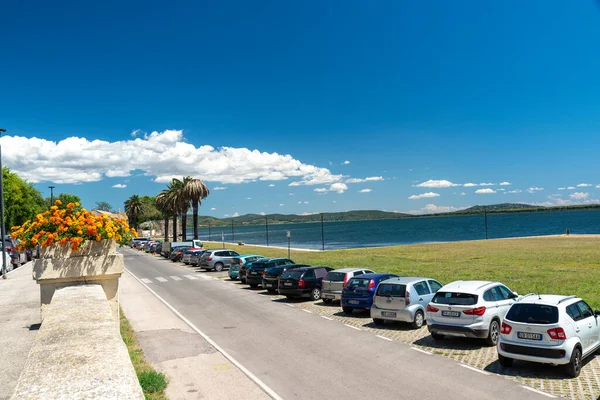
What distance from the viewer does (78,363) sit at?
3070mm

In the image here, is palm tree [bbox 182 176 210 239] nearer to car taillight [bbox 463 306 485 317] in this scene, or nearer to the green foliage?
the green foliage

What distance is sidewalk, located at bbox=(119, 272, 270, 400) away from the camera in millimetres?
8945

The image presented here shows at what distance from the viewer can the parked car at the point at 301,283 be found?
20750 millimetres

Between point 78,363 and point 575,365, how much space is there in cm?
965

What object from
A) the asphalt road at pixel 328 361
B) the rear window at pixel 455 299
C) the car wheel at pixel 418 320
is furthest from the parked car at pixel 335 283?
the rear window at pixel 455 299

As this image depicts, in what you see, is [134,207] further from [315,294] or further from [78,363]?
[78,363]

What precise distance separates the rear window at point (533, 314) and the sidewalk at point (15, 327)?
965cm

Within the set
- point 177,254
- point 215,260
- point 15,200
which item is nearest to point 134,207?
point 15,200

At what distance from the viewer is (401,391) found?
29.2ft

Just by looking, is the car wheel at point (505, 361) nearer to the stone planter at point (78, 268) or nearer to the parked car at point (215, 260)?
the stone planter at point (78, 268)

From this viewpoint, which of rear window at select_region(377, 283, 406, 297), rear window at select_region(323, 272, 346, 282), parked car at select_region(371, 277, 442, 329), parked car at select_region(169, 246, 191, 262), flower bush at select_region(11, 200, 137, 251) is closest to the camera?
flower bush at select_region(11, 200, 137, 251)

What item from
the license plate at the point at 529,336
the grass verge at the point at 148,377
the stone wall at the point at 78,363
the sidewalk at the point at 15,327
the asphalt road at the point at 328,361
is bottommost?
the asphalt road at the point at 328,361

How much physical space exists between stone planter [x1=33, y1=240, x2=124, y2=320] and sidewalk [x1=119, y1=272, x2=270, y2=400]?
245cm

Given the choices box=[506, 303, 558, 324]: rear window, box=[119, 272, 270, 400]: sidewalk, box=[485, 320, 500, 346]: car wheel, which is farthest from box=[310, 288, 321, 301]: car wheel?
box=[506, 303, 558, 324]: rear window
